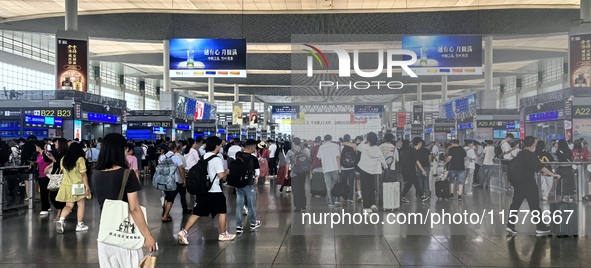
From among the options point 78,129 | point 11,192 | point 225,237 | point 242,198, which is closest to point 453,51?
point 242,198

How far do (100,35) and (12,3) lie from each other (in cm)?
485

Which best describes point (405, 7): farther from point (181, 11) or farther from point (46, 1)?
point (46, 1)

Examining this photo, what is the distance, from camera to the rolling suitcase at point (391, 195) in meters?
9.00

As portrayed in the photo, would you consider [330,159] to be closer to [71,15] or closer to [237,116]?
[71,15]

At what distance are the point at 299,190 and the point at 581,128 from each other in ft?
39.8

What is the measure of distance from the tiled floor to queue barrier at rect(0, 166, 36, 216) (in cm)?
156

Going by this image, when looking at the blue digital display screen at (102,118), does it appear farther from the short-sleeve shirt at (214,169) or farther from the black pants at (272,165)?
the short-sleeve shirt at (214,169)

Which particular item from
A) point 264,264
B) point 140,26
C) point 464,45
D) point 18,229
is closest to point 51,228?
point 18,229

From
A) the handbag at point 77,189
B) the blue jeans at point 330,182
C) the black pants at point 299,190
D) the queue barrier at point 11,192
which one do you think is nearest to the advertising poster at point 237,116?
the queue barrier at point 11,192

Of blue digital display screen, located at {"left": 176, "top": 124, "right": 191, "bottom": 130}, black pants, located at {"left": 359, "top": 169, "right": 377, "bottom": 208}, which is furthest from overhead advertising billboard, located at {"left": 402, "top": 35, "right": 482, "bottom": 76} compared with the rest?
blue digital display screen, located at {"left": 176, "top": 124, "right": 191, "bottom": 130}

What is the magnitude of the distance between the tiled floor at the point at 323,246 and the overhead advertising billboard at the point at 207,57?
8.90 metres

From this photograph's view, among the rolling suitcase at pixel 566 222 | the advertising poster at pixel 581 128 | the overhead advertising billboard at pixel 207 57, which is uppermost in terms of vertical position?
the overhead advertising billboard at pixel 207 57

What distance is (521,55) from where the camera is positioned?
3494cm

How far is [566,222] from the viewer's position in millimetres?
8586
